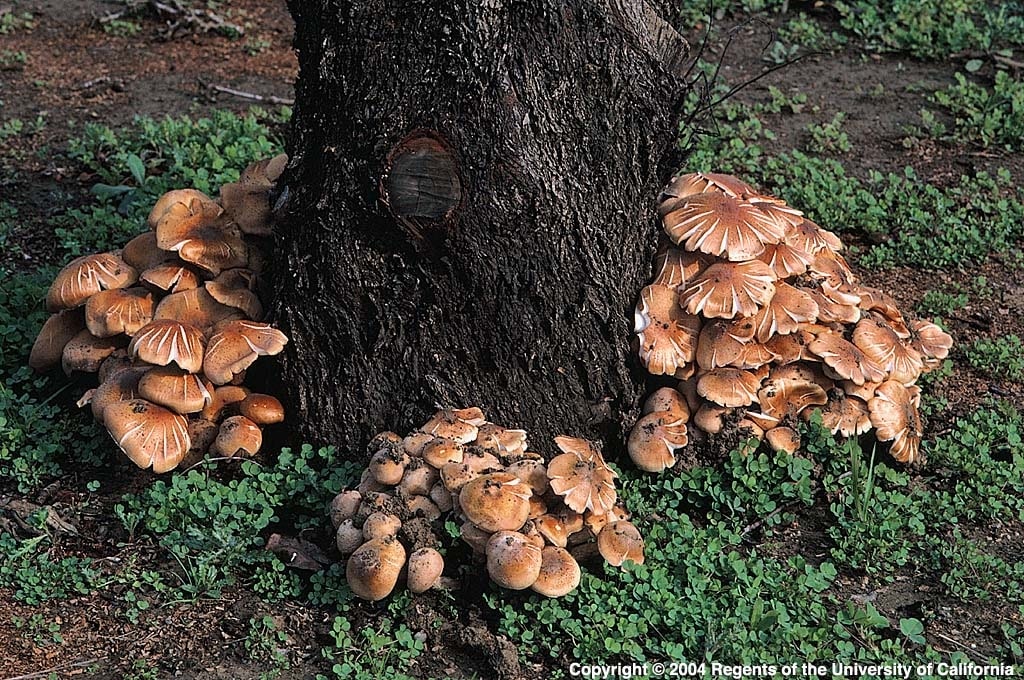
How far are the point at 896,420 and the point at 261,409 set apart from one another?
2768 mm

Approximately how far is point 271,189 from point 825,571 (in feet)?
9.36

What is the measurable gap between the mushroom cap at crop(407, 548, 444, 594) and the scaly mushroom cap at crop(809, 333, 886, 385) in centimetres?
191

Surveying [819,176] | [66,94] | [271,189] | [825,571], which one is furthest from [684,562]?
[66,94]

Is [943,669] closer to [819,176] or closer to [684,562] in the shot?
[684,562]

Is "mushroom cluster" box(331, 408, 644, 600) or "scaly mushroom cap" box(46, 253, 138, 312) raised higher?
"scaly mushroom cap" box(46, 253, 138, 312)

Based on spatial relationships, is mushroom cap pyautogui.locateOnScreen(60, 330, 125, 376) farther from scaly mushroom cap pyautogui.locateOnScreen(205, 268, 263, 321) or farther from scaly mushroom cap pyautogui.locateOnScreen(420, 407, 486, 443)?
scaly mushroom cap pyautogui.locateOnScreen(420, 407, 486, 443)

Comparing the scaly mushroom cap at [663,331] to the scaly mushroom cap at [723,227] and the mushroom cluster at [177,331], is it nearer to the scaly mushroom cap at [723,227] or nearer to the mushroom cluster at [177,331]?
the scaly mushroom cap at [723,227]

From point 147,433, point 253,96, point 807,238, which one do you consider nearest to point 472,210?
point 147,433

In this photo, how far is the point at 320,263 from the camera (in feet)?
13.8

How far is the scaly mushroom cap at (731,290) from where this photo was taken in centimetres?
429

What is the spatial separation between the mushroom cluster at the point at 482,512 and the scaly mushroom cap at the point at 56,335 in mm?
1762

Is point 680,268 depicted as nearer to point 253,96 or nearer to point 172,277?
point 172,277

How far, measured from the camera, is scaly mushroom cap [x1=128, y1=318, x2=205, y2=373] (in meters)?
4.11

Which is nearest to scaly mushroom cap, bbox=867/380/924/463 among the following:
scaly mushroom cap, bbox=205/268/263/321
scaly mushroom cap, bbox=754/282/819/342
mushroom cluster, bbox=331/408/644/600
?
scaly mushroom cap, bbox=754/282/819/342
